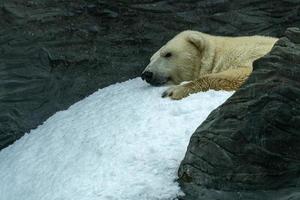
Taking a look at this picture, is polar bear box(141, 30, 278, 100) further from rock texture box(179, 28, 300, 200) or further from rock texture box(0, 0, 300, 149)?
rock texture box(179, 28, 300, 200)

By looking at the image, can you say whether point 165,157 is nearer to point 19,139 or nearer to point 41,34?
point 19,139

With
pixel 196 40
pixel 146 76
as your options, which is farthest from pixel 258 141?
pixel 196 40

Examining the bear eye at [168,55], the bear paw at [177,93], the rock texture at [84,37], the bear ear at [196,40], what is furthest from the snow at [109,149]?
the bear ear at [196,40]

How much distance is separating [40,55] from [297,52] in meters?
5.00

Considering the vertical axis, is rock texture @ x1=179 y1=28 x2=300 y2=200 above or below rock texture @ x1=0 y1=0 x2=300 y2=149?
above

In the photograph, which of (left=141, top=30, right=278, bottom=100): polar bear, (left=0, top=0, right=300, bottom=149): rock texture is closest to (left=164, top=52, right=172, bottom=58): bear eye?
(left=141, top=30, right=278, bottom=100): polar bear

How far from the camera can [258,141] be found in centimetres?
626

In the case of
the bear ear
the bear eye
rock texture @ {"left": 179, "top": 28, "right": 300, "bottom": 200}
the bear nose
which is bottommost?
the bear nose

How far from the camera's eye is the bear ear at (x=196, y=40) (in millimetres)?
10295

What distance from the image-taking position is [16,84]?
33.8 feet

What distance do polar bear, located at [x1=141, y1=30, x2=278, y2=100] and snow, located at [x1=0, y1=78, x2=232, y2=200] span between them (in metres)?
0.43

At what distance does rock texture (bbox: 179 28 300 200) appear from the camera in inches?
244

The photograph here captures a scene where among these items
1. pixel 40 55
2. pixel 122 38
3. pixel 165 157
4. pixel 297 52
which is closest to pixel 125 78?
pixel 122 38

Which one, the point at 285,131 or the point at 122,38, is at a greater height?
the point at 285,131
